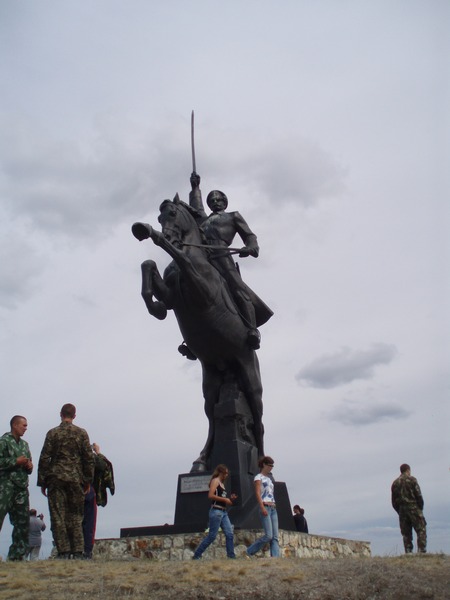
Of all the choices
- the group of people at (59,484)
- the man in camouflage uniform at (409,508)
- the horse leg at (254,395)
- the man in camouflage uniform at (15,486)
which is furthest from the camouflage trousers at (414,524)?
the man in camouflage uniform at (15,486)

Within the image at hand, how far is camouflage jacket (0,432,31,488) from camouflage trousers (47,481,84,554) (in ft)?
1.12

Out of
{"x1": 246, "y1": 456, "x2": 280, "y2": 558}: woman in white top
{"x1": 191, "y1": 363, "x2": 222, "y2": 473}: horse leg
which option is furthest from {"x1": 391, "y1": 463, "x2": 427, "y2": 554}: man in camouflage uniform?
{"x1": 246, "y1": 456, "x2": 280, "y2": 558}: woman in white top

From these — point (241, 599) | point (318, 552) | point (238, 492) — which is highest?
point (238, 492)

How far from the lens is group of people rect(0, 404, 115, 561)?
315 inches

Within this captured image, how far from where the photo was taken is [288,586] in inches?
260

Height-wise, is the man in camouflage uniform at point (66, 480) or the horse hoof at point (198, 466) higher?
the horse hoof at point (198, 466)

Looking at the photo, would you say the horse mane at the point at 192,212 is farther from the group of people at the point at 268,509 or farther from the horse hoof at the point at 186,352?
the group of people at the point at 268,509

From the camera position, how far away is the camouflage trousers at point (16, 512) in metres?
7.89

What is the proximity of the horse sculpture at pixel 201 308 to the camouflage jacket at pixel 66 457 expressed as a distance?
312 centimetres

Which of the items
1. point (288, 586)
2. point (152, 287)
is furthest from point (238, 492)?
point (288, 586)

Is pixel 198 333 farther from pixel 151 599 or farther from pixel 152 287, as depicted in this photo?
pixel 151 599

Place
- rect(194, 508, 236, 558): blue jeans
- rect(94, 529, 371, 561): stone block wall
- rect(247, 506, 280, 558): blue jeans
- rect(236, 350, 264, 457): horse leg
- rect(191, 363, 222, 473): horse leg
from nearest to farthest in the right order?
rect(194, 508, 236, 558): blue jeans
rect(247, 506, 280, 558): blue jeans
rect(94, 529, 371, 561): stone block wall
rect(191, 363, 222, 473): horse leg
rect(236, 350, 264, 457): horse leg

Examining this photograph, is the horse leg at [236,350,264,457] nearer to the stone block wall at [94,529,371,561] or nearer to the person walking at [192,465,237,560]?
the stone block wall at [94,529,371,561]

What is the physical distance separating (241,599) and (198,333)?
570cm
